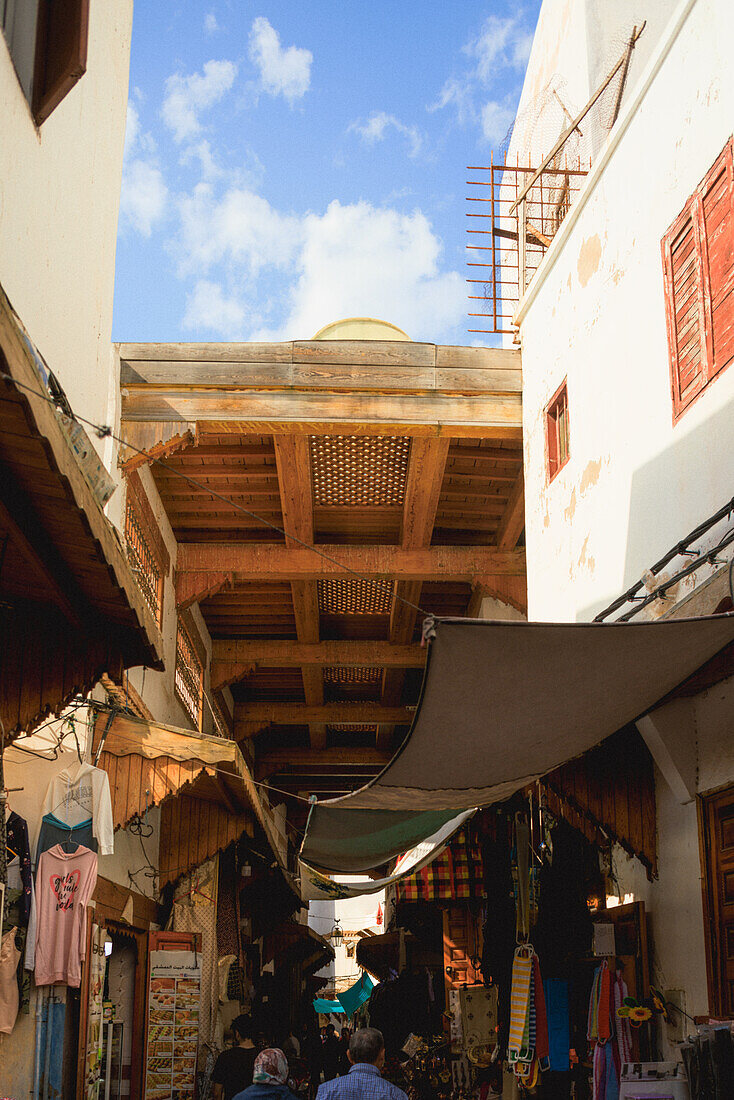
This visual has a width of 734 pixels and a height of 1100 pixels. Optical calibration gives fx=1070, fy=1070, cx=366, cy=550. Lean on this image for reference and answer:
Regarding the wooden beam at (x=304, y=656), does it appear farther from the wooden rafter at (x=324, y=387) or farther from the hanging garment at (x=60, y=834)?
the hanging garment at (x=60, y=834)

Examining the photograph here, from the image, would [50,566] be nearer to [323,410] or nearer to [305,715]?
[323,410]

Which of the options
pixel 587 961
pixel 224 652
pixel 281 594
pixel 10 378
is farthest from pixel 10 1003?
pixel 224 652

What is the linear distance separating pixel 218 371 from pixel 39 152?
3918 millimetres

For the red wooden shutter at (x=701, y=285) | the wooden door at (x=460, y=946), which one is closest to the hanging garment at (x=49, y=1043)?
the red wooden shutter at (x=701, y=285)

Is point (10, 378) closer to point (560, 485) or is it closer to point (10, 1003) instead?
point (10, 1003)

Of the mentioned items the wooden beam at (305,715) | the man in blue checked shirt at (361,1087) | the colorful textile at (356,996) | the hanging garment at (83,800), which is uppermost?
the wooden beam at (305,715)

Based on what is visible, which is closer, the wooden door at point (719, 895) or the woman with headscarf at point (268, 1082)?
the woman with headscarf at point (268, 1082)

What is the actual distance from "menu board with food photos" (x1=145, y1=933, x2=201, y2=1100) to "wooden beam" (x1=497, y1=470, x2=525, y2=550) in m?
5.58

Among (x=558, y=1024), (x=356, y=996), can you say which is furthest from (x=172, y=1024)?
(x=356, y=996)

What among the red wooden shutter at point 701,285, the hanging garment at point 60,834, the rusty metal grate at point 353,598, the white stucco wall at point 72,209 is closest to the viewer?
the white stucco wall at point 72,209

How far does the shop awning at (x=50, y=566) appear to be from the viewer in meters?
3.31

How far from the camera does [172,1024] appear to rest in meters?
10.2

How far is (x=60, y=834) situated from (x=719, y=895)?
413 cm

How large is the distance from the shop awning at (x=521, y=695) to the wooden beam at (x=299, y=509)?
2444mm
